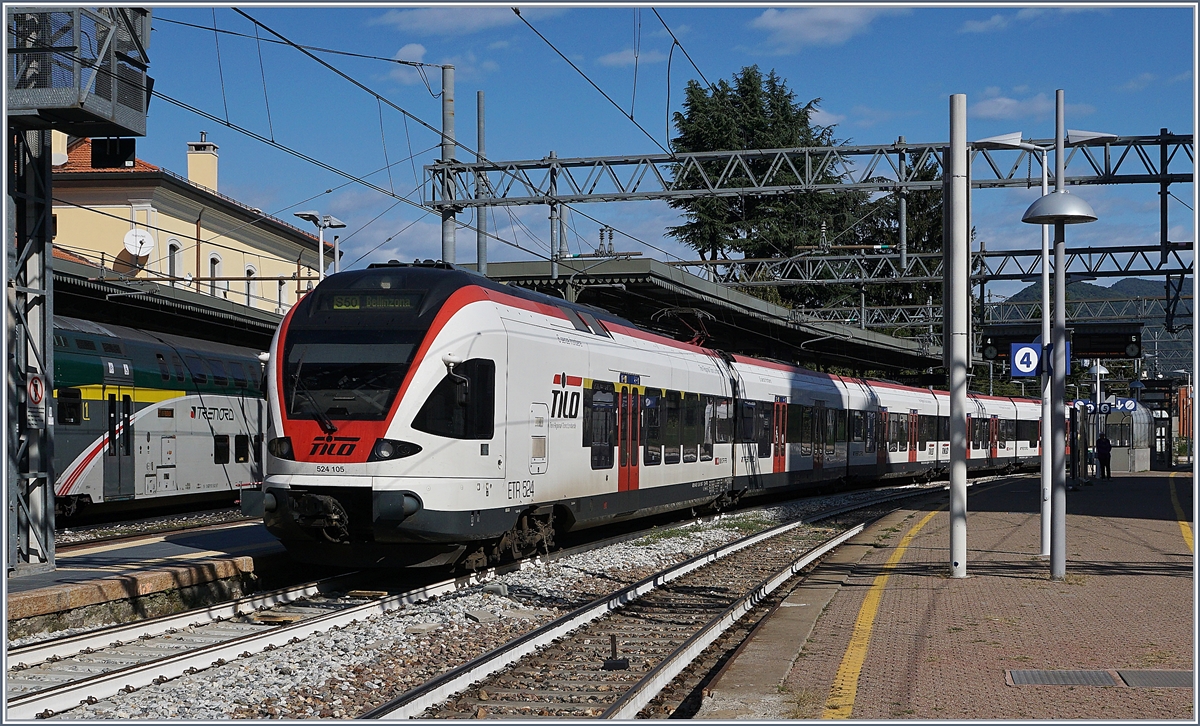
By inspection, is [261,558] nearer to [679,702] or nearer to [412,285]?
[412,285]

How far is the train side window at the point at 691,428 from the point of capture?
19906 mm

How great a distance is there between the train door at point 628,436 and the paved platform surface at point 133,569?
187 inches

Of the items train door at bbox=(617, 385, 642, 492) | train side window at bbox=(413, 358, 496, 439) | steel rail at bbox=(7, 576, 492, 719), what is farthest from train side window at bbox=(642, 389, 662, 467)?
steel rail at bbox=(7, 576, 492, 719)

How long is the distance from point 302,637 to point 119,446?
10844 mm

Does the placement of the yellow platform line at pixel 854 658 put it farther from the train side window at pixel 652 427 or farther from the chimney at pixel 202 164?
the chimney at pixel 202 164

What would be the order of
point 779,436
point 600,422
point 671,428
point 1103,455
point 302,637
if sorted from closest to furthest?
1. point 302,637
2. point 600,422
3. point 671,428
4. point 779,436
5. point 1103,455

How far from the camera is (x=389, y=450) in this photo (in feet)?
39.7

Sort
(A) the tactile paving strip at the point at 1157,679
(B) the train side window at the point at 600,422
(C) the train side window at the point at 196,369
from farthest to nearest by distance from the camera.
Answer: (C) the train side window at the point at 196,369 → (B) the train side window at the point at 600,422 → (A) the tactile paving strip at the point at 1157,679

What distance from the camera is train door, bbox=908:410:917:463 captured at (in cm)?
3753

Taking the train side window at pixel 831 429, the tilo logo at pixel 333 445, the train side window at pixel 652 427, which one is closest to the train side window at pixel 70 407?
the tilo logo at pixel 333 445

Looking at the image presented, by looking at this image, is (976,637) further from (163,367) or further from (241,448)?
(241,448)

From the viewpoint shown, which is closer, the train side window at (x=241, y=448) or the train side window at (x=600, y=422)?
the train side window at (x=600, y=422)

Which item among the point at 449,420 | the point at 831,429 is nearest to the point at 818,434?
the point at 831,429

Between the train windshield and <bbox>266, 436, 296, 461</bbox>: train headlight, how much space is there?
0.86 ft
